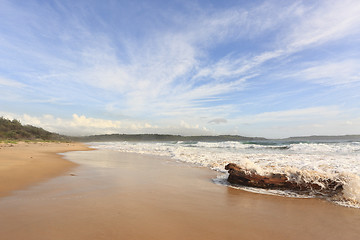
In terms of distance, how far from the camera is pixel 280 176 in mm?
4930

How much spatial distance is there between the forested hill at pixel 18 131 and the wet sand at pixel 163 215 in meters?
39.6

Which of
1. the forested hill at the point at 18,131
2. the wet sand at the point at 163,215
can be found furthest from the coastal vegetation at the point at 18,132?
the wet sand at the point at 163,215

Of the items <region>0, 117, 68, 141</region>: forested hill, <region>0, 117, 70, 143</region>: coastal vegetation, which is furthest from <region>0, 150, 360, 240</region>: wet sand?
<region>0, 117, 68, 141</region>: forested hill

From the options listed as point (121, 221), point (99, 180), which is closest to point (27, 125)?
point (99, 180)

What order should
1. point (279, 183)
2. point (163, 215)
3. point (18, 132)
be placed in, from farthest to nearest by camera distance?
point (18, 132) < point (279, 183) < point (163, 215)

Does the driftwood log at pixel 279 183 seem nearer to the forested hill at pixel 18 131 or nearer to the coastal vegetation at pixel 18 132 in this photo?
the coastal vegetation at pixel 18 132

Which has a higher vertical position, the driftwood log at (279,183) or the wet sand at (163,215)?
the driftwood log at (279,183)

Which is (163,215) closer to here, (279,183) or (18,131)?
(279,183)

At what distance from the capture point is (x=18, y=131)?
37.2 m

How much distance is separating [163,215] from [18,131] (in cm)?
4600

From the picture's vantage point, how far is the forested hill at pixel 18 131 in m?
34.4

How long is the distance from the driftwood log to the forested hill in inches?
1616

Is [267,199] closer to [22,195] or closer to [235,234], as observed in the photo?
[235,234]

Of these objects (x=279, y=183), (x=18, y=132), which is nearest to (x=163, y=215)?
(x=279, y=183)
